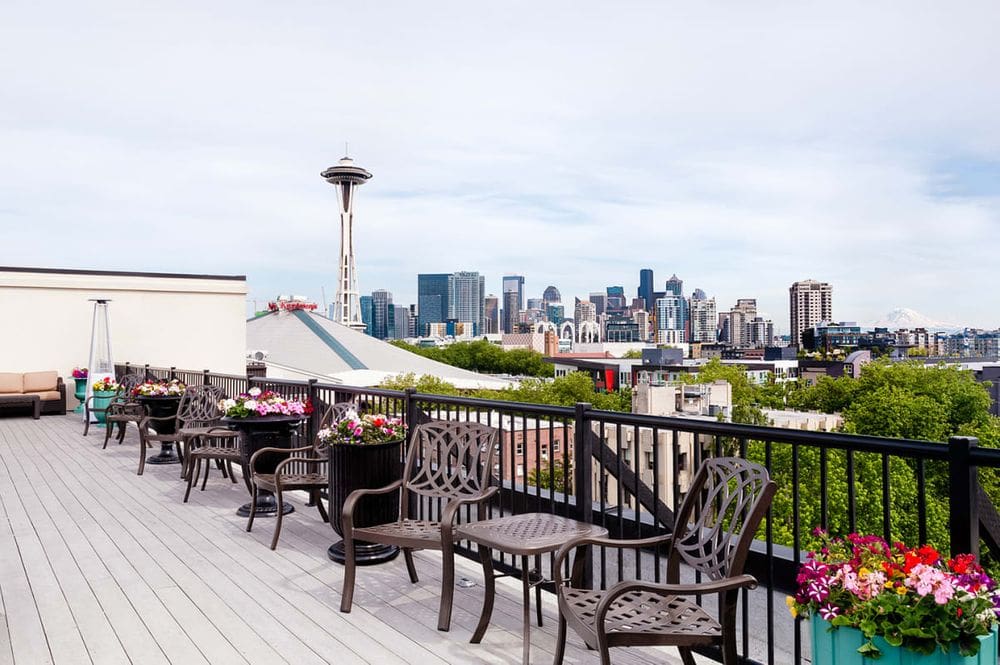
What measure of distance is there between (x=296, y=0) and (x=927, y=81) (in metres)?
67.0

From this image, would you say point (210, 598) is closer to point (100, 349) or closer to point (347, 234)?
point (100, 349)

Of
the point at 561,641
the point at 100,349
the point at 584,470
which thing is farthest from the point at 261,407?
the point at 100,349

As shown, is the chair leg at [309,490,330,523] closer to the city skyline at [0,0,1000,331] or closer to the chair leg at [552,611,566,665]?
the chair leg at [552,611,566,665]

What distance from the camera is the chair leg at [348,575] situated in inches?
153

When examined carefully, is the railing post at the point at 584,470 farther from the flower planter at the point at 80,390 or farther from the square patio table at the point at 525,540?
the flower planter at the point at 80,390

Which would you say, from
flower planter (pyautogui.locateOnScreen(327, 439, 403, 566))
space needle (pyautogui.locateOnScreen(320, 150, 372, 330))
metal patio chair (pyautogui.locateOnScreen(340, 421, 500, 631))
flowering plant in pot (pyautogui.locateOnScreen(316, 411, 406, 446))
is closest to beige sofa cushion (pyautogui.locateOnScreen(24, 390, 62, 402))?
flowering plant in pot (pyautogui.locateOnScreen(316, 411, 406, 446))

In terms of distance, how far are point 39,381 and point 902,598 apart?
55.2 ft

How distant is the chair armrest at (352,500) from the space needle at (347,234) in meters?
66.8

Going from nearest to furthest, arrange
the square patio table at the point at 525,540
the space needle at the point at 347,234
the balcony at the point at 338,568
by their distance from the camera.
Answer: the balcony at the point at 338,568, the square patio table at the point at 525,540, the space needle at the point at 347,234

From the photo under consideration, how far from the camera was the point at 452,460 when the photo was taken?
4.51 meters

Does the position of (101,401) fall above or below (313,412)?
below

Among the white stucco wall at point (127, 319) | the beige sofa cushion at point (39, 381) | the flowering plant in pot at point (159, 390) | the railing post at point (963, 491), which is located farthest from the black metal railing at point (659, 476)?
the white stucco wall at point (127, 319)

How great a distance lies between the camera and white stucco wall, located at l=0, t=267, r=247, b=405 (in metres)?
15.6

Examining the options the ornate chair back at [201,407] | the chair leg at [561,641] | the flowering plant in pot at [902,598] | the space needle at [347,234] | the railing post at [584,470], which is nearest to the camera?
the flowering plant in pot at [902,598]
